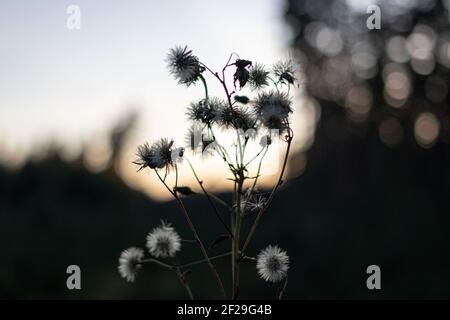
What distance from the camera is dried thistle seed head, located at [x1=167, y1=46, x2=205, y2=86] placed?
1.92 meters

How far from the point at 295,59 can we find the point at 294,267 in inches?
334

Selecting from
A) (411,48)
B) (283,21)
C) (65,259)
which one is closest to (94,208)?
(65,259)

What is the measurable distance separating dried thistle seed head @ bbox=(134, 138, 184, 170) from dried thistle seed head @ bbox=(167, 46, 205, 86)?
0.20 metres

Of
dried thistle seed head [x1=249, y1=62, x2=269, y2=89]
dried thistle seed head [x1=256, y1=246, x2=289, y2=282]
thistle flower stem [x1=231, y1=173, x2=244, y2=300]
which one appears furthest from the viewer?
dried thistle seed head [x1=249, y1=62, x2=269, y2=89]

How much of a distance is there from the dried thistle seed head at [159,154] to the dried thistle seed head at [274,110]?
10.1 inches

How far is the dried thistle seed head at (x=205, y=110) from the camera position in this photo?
191cm

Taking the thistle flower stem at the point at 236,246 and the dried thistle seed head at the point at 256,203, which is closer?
the thistle flower stem at the point at 236,246

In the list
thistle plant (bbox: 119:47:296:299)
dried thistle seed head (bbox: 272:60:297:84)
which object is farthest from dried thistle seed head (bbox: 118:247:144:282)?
dried thistle seed head (bbox: 272:60:297:84)

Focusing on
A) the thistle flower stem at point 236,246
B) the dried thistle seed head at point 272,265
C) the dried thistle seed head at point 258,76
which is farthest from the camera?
the dried thistle seed head at point 258,76

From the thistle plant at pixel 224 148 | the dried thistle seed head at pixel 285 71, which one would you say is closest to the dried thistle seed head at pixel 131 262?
the thistle plant at pixel 224 148

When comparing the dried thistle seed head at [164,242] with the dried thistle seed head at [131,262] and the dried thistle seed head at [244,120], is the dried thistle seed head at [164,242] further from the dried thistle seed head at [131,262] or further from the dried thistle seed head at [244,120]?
the dried thistle seed head at [244,120]

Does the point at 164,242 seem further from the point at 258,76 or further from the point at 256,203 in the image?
the point at 258,76

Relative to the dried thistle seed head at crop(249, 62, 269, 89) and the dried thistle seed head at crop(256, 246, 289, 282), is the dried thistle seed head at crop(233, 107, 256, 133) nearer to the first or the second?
the dried thistle seed head at crop(249, 62, 269, 89)
